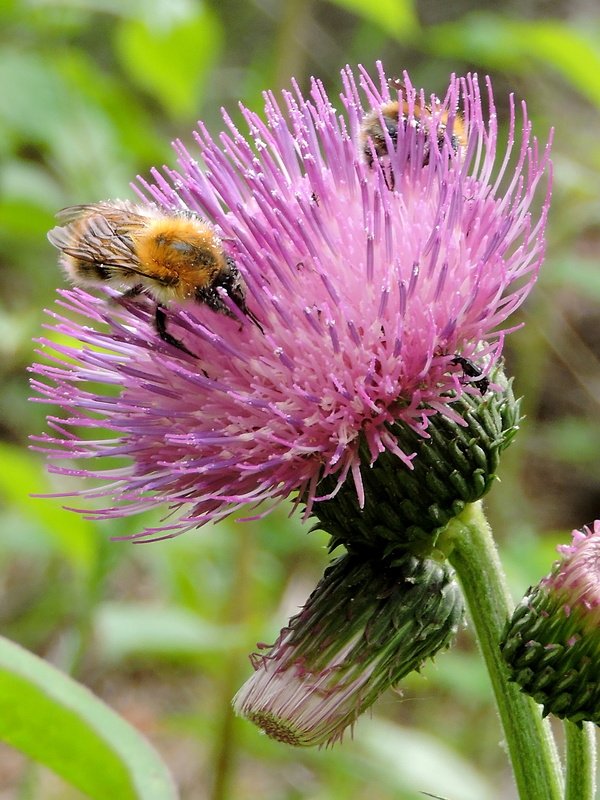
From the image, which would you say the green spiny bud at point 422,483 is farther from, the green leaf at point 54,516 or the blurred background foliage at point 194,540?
the green leaf at point 54,516

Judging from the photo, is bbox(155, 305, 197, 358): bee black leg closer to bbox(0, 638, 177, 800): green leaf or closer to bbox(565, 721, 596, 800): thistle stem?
bbox(0, 638, 177, 800): green leaf

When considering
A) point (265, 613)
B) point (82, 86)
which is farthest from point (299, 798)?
point (82, 86)

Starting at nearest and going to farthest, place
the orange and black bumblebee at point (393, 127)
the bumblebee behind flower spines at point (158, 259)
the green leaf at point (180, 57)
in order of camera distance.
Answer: the bumblebee behind flower spines at point (158, 259) → the orange and black bumblebee at point (393, 127) → the green leaf at point (180, 57)

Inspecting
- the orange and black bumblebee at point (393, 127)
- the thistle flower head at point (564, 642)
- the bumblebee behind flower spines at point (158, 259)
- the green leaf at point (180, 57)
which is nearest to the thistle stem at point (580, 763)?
the thistle flower head at point (564, 642)

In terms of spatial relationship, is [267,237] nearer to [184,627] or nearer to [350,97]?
[350,97]

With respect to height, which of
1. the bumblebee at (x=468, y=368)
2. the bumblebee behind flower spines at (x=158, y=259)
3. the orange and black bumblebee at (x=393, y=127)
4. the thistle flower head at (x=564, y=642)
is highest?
the orange and black bumblebee at (x=393, y=127)

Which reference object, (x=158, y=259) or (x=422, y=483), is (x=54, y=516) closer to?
(x=158, y=259)
